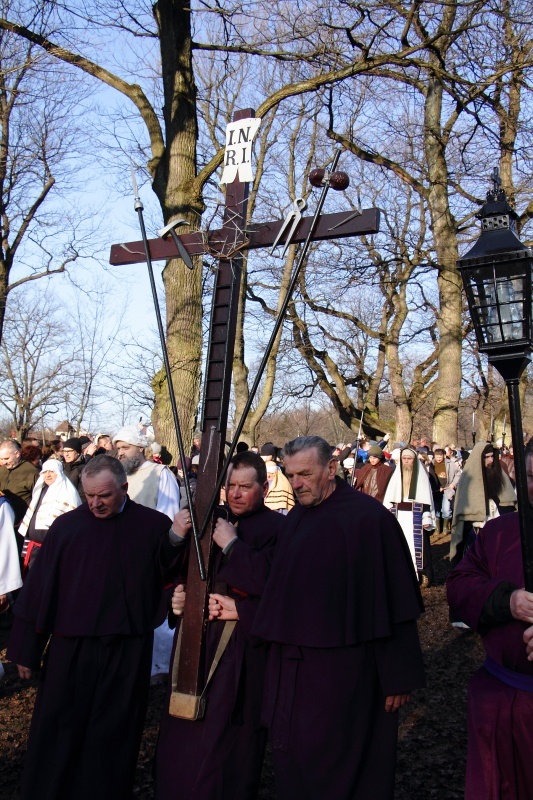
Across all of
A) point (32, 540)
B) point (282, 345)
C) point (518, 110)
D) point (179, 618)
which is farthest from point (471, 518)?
point (282, 345)

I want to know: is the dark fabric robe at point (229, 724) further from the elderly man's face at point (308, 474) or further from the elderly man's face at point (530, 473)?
the elderly man's face at point (530, 473)

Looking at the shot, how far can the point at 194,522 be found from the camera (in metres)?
3.89

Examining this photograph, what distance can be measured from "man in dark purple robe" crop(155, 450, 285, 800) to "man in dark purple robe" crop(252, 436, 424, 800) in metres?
0.23

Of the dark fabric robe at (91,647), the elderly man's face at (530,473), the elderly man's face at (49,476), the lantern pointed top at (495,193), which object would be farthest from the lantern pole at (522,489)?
the elderly man's face at (49,476)

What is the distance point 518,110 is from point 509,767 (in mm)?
14499

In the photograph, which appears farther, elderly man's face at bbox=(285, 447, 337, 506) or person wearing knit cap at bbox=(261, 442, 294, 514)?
person wearing knit cap at bbox=(261, 442, 294, 514)

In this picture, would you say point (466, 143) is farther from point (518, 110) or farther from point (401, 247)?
point (401, 247)

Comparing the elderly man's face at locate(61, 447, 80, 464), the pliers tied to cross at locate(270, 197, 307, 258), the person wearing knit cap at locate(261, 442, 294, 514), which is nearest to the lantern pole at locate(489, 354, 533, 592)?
the pliers tied to cross at locate(270, 197, 307, 258)

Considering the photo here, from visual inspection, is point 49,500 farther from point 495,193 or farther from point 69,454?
point 495,193

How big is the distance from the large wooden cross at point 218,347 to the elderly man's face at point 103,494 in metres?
0.90

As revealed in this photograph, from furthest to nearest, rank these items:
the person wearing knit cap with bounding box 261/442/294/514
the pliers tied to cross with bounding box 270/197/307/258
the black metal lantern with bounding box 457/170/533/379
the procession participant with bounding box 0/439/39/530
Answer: the person wearing knit cap with bounding box 261/442/294/514, the procession participant with bounding box 0/439/39/530, the pliers tied to cross with bounding box 270/197/307/258, the black metal lantern with bounding box 457/170/533/379

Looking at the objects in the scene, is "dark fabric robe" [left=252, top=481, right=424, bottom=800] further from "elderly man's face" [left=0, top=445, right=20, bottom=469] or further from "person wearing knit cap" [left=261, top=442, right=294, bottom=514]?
"person wearing knit cap" [left=261, top=442, right=294, bottom=514]

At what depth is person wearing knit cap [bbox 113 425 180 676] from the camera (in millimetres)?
7383

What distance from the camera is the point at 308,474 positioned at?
13.7 ft
